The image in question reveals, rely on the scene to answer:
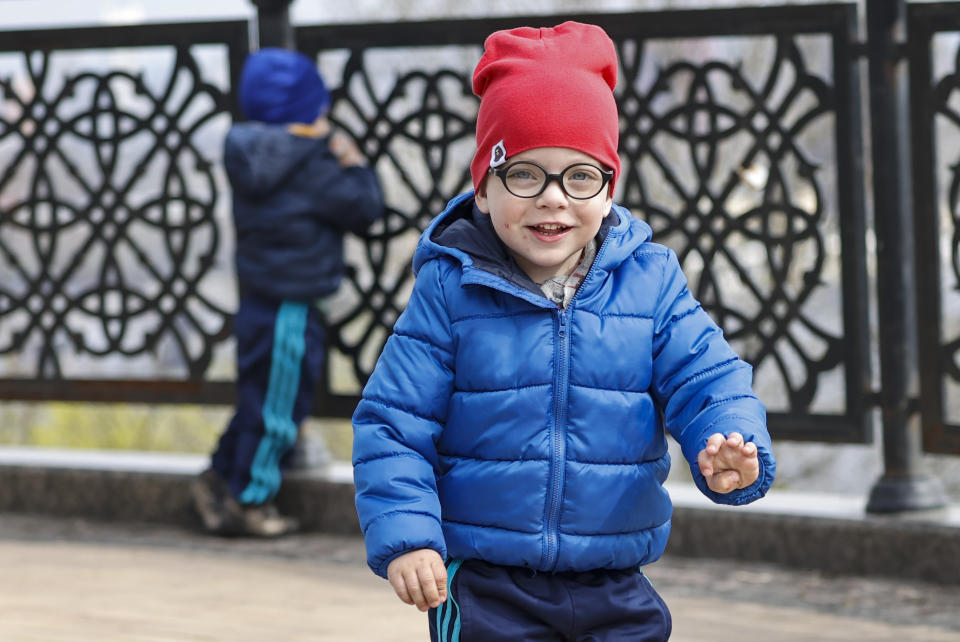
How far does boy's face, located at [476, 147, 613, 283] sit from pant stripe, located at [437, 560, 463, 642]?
0.52 m

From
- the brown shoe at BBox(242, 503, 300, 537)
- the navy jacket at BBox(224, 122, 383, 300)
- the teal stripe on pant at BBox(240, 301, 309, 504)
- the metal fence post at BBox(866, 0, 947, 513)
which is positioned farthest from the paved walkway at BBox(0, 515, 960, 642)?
the navy jacket at BBox(224, 122, 383, 300)


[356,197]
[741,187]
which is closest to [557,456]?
[741,187]

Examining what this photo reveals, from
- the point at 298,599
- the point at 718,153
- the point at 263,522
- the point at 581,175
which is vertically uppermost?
the point at 718,153

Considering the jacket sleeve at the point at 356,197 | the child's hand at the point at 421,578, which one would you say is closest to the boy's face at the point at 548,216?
the child's hand at the point at 421,578

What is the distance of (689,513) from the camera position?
16.2 ft

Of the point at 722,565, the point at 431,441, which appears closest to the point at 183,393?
the point at 722,565

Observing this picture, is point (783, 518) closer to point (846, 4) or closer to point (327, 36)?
point (846, 4)

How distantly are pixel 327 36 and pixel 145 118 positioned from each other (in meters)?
0.78

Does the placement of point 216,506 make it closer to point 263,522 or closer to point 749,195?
point 263,522

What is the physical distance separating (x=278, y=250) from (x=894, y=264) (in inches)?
78.6

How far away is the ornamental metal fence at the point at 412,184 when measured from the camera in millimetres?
4840

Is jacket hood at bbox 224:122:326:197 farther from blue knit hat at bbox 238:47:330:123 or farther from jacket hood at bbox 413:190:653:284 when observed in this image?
jacket hood at bbox 413:190:653:284

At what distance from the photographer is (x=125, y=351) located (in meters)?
5.95

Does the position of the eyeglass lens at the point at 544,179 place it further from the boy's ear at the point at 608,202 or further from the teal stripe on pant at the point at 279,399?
the teal stripe on pant at the point at 279,399
